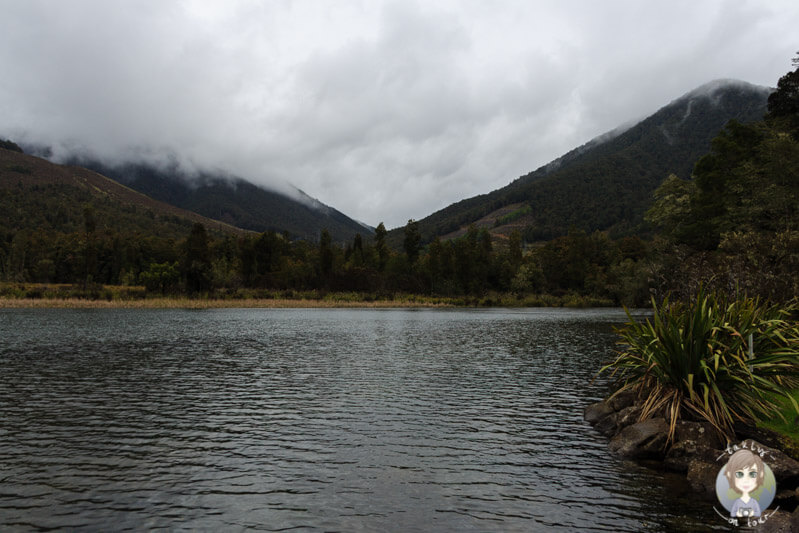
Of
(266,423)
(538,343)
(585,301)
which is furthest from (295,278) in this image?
(266,423)

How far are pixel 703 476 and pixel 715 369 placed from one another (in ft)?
10.0

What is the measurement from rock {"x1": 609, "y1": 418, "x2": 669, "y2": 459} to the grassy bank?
104006mm

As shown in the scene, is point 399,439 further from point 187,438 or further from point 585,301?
point 585,301

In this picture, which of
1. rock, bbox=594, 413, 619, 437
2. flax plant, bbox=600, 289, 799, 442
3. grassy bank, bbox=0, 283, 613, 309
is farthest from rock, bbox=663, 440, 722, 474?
grassy bank, bbox=0, 283, 613, 309

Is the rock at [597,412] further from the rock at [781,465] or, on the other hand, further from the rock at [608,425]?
the rock at [781,465]

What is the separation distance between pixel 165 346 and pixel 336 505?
34235 mm

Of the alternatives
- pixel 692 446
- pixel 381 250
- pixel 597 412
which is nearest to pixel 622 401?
pixel 597 412

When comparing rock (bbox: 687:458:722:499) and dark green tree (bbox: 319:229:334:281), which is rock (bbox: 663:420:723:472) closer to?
rock (bbox: 687:458:722:499)

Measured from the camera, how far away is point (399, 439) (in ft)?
52.3

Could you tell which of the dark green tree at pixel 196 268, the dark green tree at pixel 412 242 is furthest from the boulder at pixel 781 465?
the dark green tree at pixel 412 242

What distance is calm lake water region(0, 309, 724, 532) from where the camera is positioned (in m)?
10.3

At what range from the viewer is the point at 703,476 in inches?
473

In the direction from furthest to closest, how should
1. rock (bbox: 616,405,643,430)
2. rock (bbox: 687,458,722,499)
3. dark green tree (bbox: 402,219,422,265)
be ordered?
dark green tree (bbox: 402,219,422,265)
rock (bbox: 616,405,643,430)
rock (bbox: 687,458,722,499)

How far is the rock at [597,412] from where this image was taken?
1828cm
